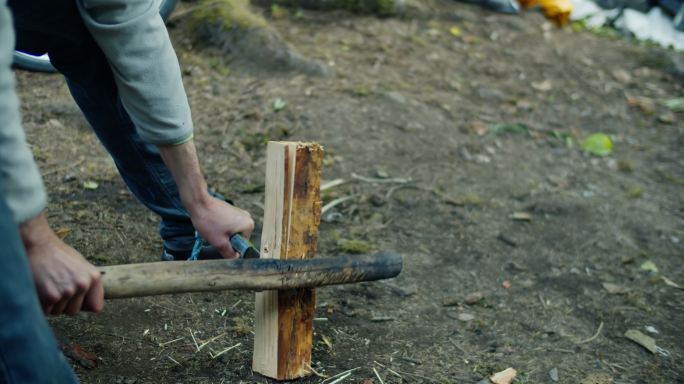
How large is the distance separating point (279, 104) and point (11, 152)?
9.92 ft

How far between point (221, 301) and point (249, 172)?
113 centimetres

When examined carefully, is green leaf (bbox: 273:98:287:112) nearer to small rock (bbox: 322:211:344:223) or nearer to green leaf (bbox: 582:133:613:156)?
small rock (bbox: 322:211:344:223)

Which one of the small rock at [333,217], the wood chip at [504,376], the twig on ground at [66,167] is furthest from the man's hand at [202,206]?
the twig on ground at [66,167]

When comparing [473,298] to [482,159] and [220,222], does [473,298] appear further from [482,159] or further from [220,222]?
[482,159]

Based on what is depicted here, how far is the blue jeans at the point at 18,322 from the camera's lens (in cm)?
120

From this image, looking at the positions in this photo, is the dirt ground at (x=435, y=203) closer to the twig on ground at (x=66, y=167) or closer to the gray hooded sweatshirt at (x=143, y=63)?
the twig on ground at (x=66, y=167)

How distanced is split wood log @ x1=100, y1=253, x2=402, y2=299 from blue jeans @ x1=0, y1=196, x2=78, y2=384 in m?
0.41

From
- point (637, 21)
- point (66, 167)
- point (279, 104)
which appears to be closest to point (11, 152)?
point (66, 167)

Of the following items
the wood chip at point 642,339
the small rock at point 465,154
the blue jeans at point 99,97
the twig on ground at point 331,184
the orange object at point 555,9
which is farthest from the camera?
the orange object at point 555,9

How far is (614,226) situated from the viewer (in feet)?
12.1

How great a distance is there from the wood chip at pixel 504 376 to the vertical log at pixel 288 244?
0.63m

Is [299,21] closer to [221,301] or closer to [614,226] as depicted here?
[614,226]

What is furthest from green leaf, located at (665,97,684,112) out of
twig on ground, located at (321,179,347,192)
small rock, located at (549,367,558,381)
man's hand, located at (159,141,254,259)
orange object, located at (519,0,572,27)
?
man's hand, located at (159,141,254,259)

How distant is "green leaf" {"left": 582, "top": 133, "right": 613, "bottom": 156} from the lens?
457 cm
